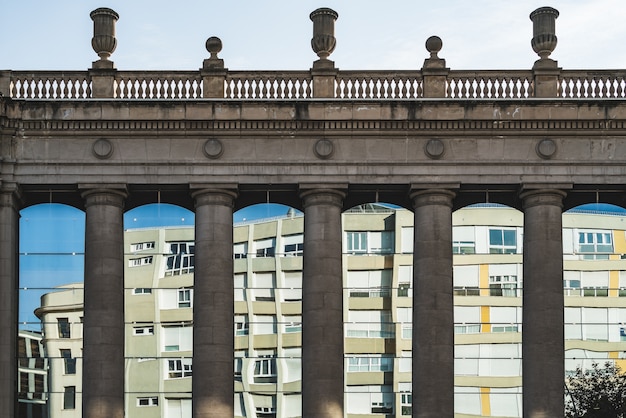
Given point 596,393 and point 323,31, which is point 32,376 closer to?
point 323,31

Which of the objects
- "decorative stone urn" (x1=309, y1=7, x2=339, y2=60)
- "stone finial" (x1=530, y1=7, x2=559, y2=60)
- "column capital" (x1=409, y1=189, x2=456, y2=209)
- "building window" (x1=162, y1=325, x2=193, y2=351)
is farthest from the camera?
"decorative stone urn" (x1=309, y1=7, x2=339, y2=60)

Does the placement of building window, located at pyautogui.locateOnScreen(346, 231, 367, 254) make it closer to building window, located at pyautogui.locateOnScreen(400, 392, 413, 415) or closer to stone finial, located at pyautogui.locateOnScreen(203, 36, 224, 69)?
building window, located at pyautogui.locateOnScreen(400, 392, 413, 415)

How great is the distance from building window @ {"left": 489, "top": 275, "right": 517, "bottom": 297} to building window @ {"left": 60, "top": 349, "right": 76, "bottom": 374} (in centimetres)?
1555

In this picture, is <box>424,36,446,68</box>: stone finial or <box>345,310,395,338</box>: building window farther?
<box>424,36,446,68</box>: stone finial

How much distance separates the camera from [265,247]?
69.1 m

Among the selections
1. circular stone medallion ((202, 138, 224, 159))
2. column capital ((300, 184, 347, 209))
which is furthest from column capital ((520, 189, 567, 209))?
circular stone medallion ((202, 138, 224, 159))

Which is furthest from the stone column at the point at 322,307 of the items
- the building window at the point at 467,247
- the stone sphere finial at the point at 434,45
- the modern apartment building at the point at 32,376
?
the modern apartment building at the point at 32,376

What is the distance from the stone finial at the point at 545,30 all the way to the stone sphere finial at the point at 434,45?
348 centimetres

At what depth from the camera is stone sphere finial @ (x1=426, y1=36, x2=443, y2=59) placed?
69000 millimetres

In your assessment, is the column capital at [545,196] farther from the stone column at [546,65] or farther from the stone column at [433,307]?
the stone column at [546,65]

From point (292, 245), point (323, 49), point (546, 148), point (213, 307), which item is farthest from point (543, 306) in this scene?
point (323, 49)

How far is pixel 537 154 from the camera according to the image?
223ft


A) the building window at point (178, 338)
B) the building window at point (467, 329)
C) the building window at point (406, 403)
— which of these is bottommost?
the building window at point (406, 403)

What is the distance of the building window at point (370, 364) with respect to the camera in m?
68.1
